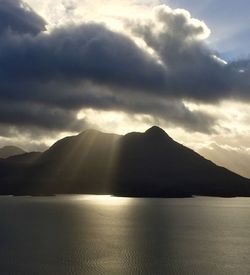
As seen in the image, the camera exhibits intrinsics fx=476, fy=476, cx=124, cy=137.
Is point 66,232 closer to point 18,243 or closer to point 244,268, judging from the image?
point 18,243

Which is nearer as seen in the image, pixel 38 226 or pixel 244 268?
pixel 244 268

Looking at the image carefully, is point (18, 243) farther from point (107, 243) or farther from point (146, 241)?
point (146, 241)

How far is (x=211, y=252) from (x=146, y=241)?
2456 centimetres

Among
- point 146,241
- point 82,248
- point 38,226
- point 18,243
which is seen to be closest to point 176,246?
point 146,241

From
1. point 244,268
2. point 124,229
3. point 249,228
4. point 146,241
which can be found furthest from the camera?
point 249,228

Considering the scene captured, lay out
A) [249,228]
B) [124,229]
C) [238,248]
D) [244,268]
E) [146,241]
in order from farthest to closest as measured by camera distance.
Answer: [249,228] → [124,229] → [146,241] → [238,248] → [244,268]

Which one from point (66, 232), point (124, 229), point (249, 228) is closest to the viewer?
point (66, 232)

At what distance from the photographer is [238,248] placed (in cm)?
12481

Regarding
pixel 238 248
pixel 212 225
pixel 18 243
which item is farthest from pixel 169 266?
pixel 212 225

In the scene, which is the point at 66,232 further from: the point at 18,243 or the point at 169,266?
the point at 169,266

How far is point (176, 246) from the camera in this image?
126750 mm

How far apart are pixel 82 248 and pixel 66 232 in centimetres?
3857

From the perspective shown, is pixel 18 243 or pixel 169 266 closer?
pixel 169 266

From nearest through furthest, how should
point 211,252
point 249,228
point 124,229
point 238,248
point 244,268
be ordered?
point 244,268, point 211,252, point 238,248, point 124,229, point 249,228
